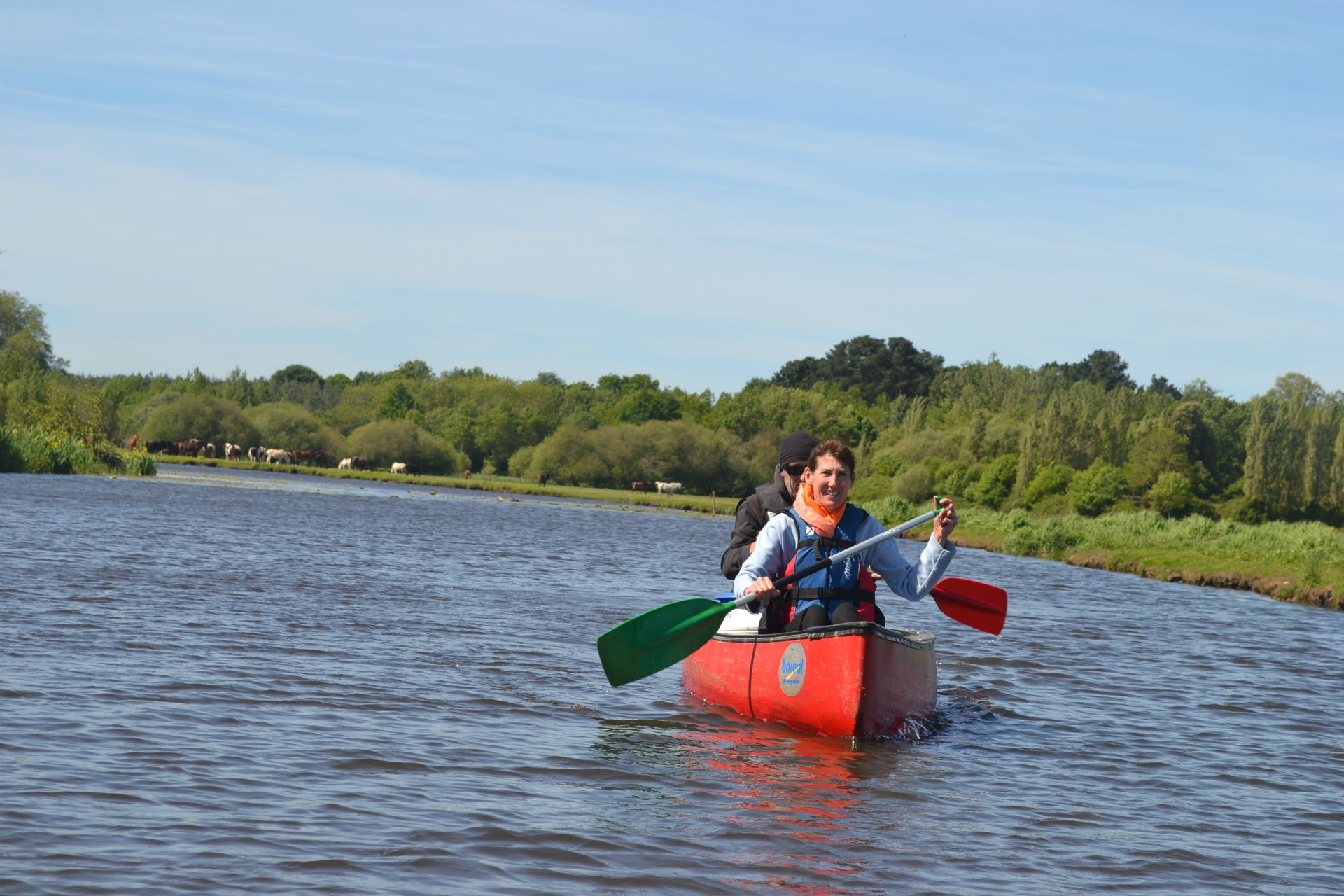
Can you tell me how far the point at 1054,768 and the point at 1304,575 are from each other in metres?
20.6

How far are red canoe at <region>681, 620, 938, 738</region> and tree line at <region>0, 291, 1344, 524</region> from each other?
4472 centimetres

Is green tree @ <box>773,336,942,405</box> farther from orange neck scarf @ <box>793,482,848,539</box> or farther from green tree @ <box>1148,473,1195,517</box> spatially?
orange neck scarf @ <box>793,482,848,539</box>

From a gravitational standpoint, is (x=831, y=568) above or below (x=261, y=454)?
above

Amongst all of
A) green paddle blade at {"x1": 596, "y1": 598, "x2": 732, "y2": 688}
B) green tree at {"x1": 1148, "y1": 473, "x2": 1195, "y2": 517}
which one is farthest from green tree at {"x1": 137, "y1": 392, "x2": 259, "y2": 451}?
green paddle blade at {"x1": 596, "y1": 598, "x2": 732, "y2": 688}

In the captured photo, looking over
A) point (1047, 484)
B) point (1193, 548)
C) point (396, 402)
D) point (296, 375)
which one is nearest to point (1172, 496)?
point (1047, 484)

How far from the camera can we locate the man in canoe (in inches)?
400

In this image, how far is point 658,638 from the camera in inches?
394

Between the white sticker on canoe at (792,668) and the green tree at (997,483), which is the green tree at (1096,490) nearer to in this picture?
the green tree at (997,483)

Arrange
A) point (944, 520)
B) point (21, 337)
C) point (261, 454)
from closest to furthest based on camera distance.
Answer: point (944, 520)
point (21, 337)
point (261, 454)

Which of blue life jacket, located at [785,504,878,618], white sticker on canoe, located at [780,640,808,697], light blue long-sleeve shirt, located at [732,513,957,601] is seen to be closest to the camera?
light blue long-sleeve shirt, located at [732,513,957,601]

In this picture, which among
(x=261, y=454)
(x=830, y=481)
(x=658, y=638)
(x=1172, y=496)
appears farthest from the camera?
(x=261, y=454)

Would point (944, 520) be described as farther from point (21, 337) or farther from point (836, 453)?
point (21, 337)

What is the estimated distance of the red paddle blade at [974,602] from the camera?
426 inches

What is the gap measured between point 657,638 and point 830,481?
215cm
